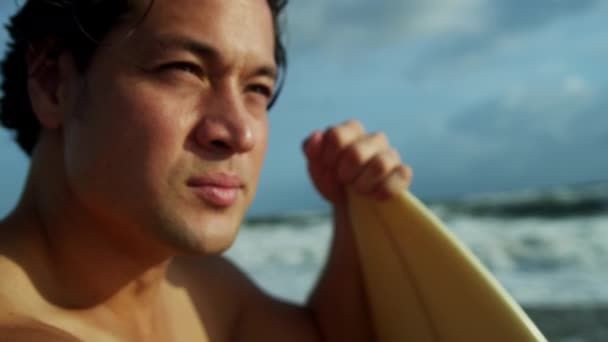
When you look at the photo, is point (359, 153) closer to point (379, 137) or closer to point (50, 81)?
point (379, 137)

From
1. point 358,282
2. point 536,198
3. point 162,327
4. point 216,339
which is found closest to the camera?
point 162,327

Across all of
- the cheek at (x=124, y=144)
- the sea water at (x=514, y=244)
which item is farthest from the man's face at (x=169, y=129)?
the sea water at (x=514, y=244)

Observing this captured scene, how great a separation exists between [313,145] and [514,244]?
8.46 metres

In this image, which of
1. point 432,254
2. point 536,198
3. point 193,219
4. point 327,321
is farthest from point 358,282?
point 536,198

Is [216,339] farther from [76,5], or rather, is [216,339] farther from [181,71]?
[76,5]

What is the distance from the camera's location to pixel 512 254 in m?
9.32

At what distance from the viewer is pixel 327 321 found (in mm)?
2436

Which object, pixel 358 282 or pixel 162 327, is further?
pixel 358 282

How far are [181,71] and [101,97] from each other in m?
0.22

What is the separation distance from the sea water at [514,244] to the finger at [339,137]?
414 centimetres

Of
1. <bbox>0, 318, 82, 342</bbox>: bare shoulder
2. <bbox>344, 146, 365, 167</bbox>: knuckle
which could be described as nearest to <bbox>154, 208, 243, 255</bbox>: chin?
<bbox>0, 318, 82, 342</bbox>: bare shoulder

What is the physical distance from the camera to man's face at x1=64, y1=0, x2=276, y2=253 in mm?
1668

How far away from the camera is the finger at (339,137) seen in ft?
7.14

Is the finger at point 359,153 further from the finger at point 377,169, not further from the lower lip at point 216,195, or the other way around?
the lower lip at point 216,195
